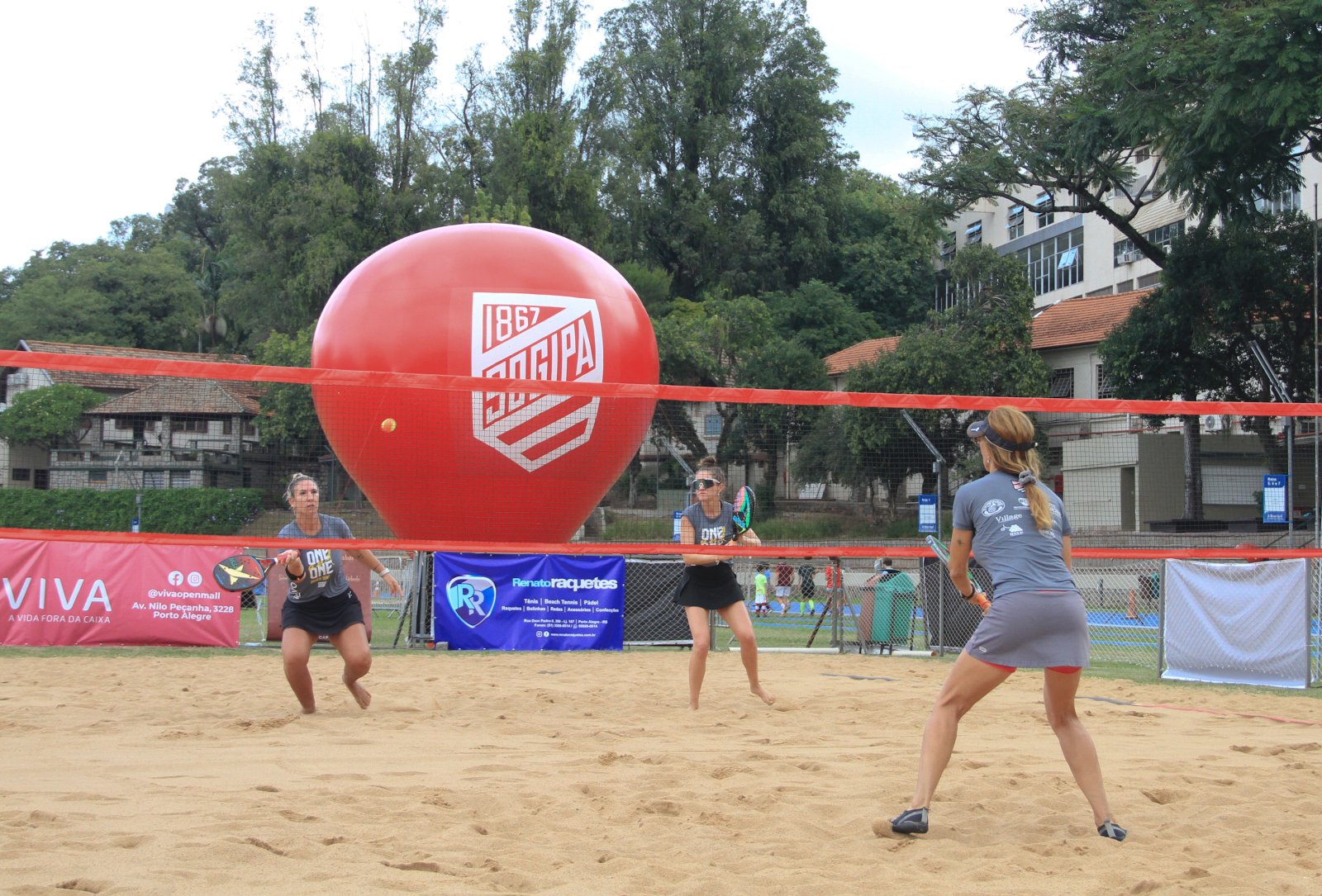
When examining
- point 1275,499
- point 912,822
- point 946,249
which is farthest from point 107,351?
point 912,822

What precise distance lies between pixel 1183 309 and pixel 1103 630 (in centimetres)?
1774

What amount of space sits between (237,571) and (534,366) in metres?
3.99

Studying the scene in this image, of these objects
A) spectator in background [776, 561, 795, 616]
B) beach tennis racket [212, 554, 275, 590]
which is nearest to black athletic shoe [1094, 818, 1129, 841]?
beach tennis racket [212, 554, 275, 590]

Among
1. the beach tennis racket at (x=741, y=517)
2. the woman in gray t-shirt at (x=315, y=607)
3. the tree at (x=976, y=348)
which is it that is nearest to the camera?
the woman in gray t-shirt at (x=315, y=607)

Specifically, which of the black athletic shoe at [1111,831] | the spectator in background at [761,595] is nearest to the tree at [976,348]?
the spectator in background at [761,595]

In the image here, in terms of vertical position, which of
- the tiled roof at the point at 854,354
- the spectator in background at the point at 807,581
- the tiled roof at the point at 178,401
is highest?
the tiled roof at the point at 854,354

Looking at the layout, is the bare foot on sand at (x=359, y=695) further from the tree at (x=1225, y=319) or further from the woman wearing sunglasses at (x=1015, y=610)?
the tree at (x=1225, y=319)

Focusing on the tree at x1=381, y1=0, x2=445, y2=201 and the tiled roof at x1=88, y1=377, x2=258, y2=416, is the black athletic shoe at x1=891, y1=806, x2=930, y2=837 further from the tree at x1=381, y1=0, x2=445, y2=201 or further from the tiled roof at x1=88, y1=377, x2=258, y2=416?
the tree at x1=381, y1=0, x2=445, y2=201

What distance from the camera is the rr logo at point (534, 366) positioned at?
13.2 metres

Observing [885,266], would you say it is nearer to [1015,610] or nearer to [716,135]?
[716,135]

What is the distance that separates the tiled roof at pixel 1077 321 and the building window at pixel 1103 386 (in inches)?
46.2

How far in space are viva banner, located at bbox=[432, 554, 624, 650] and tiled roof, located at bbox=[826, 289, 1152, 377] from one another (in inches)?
1026

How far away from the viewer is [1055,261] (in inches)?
2003

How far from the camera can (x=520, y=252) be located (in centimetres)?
1421
